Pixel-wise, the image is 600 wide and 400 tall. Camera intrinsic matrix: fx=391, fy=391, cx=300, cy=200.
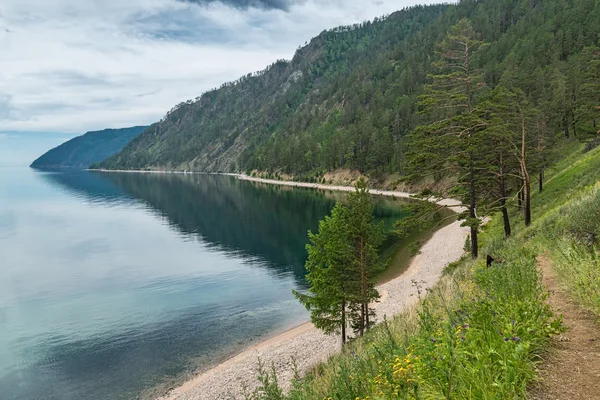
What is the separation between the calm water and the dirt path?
26974mm

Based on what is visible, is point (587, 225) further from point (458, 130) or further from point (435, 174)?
point (458, 130)

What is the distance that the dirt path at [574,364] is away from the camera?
5.00 m

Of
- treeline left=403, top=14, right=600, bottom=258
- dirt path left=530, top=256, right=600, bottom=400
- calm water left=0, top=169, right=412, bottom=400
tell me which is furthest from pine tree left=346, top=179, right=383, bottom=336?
dirt path left=530, top=256, right=600, bottom=400

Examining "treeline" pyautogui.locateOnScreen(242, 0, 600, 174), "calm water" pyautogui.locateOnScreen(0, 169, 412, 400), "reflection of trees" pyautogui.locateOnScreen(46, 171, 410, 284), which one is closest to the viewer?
"calm water" pyautogui.locateOnScreen(0, 169, 412, 400)

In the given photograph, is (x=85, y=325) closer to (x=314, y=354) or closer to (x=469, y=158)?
(x=314, y=354)

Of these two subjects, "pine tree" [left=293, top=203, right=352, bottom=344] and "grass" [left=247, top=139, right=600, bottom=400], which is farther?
"pine tree" [left=293, top=203, right=352, bottom=344]

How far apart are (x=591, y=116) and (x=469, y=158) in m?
54.2

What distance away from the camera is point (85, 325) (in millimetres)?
39219

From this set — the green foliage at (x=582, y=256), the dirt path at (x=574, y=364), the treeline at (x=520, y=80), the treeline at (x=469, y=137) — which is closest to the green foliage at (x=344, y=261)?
the treeline at (x=469, y=137)

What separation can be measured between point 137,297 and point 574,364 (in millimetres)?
49039

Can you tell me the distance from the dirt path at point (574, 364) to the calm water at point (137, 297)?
2697cm

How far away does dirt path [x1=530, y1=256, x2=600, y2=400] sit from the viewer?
16.4 feet

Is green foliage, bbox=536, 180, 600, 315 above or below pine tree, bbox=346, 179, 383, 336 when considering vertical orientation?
above

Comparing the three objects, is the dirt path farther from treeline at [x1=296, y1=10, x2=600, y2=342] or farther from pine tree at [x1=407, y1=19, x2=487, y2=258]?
pine tree at [x1=407, y1=19, x2=487, y2=258]
